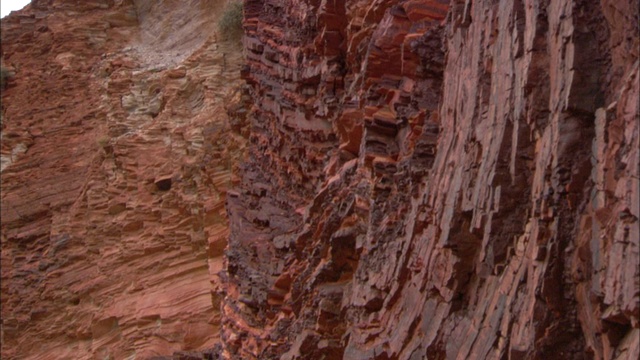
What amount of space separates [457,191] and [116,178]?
16238 millimetres

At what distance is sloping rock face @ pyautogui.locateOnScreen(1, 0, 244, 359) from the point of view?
62.5ft

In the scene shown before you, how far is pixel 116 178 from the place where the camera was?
22.2 metres

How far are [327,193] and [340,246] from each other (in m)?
1.03

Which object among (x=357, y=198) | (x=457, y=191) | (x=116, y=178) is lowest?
(x=116, y=178)

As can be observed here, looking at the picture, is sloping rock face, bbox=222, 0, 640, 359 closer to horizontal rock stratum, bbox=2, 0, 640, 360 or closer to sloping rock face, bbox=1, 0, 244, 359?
horizontal rock stratum, bbox=2, 0, 640, 360

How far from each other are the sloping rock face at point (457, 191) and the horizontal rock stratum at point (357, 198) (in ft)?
0.07

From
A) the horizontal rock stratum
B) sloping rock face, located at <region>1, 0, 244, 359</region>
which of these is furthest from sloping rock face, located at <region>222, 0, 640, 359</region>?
sloping rock face, located at <region>1, 0, 244, 359</region>

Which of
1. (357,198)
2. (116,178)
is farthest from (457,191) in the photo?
(116,178)

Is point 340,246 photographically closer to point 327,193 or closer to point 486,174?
point 327,193

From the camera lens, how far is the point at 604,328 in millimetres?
5418

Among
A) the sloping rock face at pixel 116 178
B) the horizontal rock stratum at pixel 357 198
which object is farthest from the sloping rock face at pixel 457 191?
the sloping rock face at pixel 116 178

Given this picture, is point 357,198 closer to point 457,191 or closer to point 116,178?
point 457,191

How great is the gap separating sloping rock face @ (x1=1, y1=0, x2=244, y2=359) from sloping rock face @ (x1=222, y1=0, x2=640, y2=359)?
444 cm

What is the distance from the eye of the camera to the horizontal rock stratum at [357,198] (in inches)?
229
